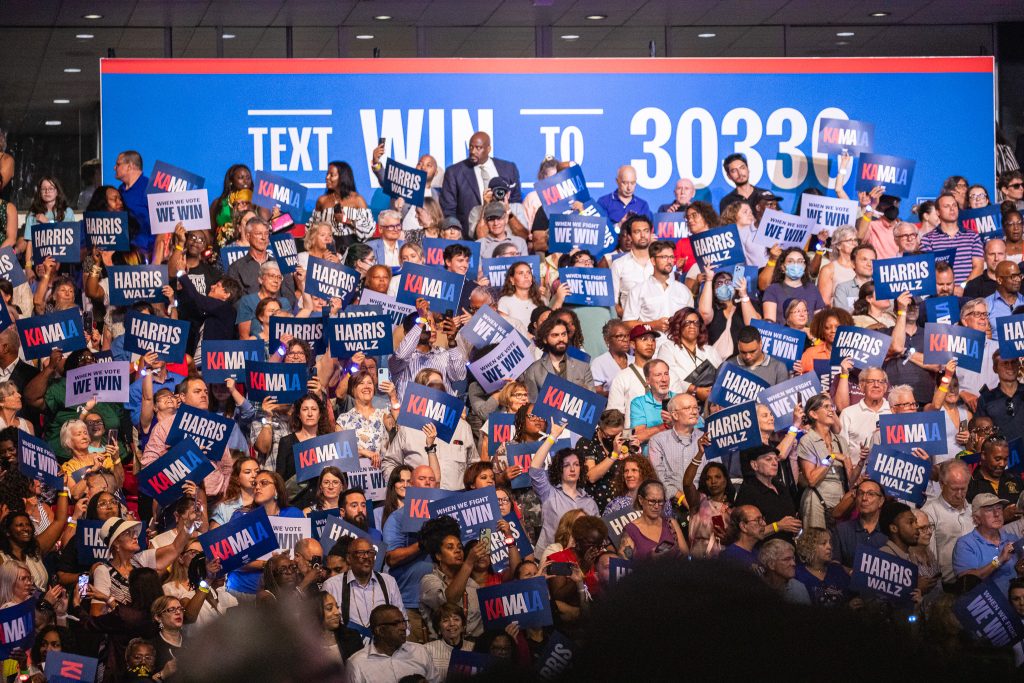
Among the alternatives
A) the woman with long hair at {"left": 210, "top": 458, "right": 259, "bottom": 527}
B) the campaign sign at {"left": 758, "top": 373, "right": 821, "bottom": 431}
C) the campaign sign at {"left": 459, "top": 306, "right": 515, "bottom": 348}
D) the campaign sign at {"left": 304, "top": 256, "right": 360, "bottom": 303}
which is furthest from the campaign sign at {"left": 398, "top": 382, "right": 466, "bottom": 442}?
the campaign sign at {"left": 758, "top": 373, "right": 821, "bottom": 431}

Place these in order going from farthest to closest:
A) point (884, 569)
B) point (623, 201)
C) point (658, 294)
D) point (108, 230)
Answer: point (623, 201) < point (108, 230) < point (658, 294) < point (884, 569)

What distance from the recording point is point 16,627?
6750mm

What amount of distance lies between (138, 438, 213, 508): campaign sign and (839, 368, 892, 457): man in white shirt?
3.56 meters

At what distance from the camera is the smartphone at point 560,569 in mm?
7281

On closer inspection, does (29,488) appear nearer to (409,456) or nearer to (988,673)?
(409,456)

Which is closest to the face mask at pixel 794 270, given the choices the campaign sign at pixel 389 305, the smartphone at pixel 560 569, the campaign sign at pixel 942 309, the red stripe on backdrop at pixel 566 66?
the campaign sign at pixel 942 309

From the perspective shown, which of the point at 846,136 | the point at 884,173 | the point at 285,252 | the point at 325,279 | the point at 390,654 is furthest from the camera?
the point at 846,136

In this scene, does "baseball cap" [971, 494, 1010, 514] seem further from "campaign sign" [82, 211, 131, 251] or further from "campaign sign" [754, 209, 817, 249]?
"campaign sign" [82, 211, 131, 251]

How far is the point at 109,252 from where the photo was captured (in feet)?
32.6

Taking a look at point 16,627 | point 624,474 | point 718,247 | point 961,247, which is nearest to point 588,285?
point 718,247

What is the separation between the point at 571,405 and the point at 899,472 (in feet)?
5.87

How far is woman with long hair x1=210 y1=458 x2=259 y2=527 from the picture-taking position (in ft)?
24.9

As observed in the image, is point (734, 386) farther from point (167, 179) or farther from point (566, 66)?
point (566, 66)

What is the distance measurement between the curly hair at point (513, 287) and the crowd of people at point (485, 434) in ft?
0.05
